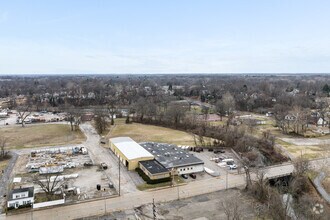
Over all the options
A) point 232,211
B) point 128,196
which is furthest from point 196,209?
point 128,196

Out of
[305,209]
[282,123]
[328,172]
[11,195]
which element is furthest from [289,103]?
[11,195]

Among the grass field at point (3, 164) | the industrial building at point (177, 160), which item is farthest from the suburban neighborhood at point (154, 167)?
the grass field at point (3, 164)

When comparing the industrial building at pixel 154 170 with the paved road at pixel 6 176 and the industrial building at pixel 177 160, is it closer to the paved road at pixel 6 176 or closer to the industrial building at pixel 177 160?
the industrial building at pixel 177 160

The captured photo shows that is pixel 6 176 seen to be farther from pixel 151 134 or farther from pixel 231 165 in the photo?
pixel 231 165

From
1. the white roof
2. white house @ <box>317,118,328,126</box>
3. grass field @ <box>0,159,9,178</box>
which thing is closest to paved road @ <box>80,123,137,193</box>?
the white roof

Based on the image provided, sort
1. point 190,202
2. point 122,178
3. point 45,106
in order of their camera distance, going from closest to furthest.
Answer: point 190,202 < point 122,178 < point 45,106

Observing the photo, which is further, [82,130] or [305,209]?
[82,130]

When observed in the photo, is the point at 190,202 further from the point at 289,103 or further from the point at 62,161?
the point at 289,103
